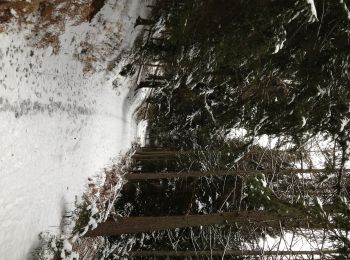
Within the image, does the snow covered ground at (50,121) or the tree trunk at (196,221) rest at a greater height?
the snow covered ground at (50,121)

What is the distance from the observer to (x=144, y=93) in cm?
1585

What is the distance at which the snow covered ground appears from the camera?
6.21 m

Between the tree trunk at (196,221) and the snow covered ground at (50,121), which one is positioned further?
the tree trunk at (196,221)

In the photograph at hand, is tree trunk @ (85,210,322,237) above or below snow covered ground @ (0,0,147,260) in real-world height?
below

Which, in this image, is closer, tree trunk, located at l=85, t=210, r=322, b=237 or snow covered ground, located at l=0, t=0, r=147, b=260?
snow covered ground, located at l=0, t=0, r=147, b=260

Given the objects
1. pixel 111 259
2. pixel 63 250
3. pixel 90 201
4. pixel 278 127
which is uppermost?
pixel 278 127

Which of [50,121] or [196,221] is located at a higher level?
[50,121]

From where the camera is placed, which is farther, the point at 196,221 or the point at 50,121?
the point at 50,121

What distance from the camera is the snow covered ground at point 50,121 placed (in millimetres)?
6215

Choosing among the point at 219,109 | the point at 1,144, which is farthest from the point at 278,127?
the point at 1,144

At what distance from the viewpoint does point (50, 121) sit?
7.85 meters

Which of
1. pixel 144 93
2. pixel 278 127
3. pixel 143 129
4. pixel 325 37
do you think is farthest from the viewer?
pixel 143 129

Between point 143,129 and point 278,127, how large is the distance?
35.8 feet

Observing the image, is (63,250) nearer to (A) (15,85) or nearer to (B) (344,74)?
(A) (15,85)
